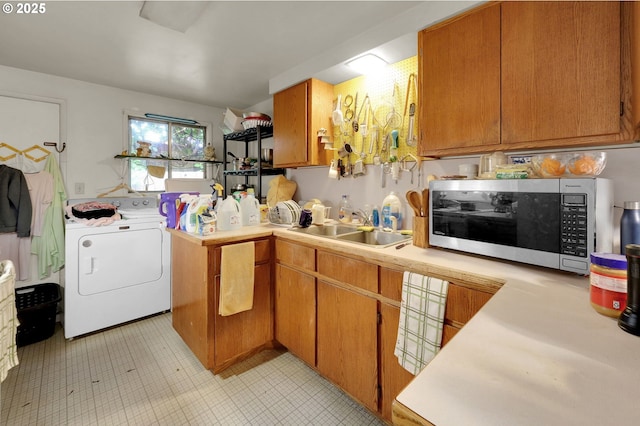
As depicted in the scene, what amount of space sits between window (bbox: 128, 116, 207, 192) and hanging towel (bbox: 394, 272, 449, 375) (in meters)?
3.05

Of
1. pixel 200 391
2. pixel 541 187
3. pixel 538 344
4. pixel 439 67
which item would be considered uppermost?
pixel 439 67

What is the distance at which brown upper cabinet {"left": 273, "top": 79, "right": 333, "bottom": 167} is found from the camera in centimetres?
235

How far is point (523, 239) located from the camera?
1165 millimetres

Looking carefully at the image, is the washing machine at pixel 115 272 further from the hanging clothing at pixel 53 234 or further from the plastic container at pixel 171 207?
the plastic container at pixel 171 207

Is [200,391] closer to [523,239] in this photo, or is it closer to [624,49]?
[523,239]

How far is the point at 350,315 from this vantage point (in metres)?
1.54

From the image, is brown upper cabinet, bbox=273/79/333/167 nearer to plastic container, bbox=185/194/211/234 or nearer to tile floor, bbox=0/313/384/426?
plastic container, bbox=185/194/211/234

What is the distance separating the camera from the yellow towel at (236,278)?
1.76m

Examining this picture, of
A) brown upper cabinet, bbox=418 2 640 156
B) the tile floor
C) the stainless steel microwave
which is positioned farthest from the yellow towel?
brown upper cabinet, bbox=418 2 640 156

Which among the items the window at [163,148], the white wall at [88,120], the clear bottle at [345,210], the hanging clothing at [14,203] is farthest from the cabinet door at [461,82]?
the hanging clothing at [14,203]

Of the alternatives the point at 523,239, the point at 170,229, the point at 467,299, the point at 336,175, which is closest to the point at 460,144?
the point at 523,239

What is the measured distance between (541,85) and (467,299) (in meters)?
0.99

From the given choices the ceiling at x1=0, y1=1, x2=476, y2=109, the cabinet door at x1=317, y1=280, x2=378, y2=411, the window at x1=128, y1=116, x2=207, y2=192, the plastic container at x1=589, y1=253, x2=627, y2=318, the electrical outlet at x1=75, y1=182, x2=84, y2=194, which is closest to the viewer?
the plastic container at x1=589, y1=253, x2=627, y2=318

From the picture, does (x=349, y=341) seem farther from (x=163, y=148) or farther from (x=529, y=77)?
(x=163, y=148)
